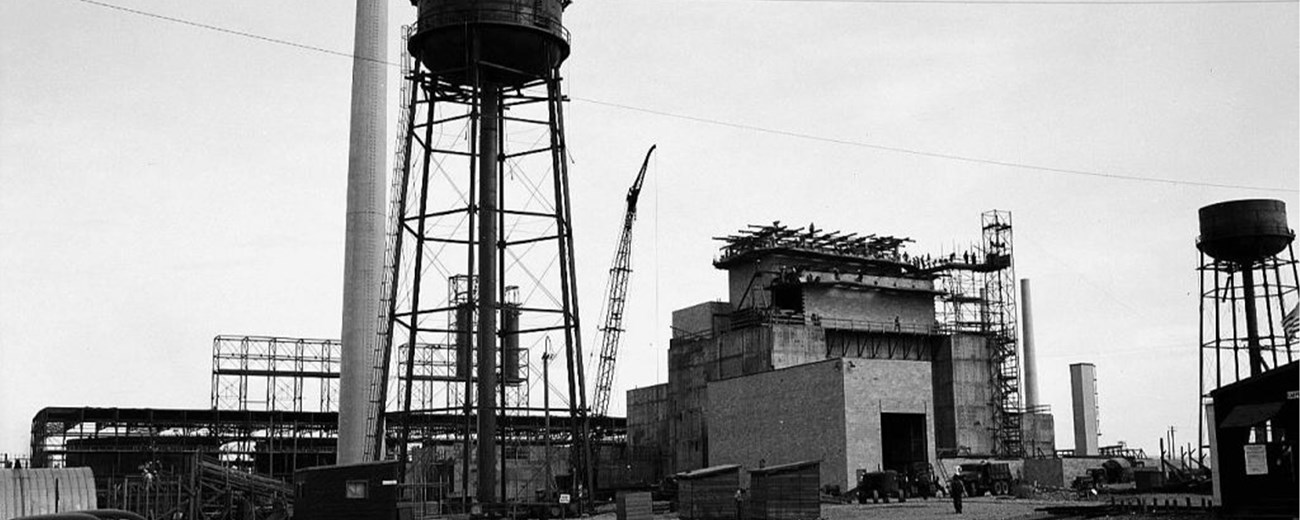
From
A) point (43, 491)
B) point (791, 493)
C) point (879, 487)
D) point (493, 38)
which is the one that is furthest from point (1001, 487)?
point (43, 491)

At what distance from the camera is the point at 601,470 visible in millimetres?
99375

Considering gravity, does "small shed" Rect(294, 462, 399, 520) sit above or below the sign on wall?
below

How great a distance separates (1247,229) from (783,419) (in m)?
27.1

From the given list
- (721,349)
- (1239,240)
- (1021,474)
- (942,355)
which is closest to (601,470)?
(721,349)

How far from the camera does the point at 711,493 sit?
159 feet

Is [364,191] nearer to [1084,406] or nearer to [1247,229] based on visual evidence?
[1247,229]

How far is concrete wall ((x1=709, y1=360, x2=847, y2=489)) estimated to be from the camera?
71.1 meters

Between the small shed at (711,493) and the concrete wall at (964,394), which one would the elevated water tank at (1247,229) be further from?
the small shed at (711,493)

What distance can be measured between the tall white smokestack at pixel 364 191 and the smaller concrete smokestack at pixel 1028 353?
55.8 m

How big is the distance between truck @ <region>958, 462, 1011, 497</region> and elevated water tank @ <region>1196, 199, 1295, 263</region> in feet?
56.7

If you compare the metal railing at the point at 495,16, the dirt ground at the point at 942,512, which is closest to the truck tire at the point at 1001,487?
the dirt ground at the point at 942,512

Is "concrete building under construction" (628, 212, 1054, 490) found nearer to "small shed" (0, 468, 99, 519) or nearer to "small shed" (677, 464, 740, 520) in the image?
"small shed" (677, 464, 740, 520)

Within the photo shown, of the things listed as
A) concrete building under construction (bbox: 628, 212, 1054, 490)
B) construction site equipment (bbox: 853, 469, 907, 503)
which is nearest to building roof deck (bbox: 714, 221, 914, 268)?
concrete building under construction (bbox: 628, 212, 1054, 490)

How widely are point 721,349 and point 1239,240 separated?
119ft
